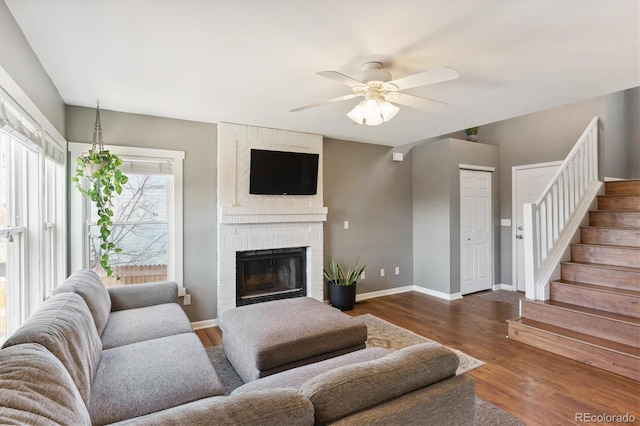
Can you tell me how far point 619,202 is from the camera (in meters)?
3.78

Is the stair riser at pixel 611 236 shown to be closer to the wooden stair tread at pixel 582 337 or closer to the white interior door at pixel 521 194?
the wooden stair tread at pixel 582 337

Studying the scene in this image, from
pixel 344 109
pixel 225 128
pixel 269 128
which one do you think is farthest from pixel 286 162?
pixel 344 109

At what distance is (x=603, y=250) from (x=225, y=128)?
4.43 m

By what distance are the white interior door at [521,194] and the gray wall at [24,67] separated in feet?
19.6

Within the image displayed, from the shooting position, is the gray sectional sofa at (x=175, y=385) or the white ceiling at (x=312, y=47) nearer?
the gray sectional sofa at (x=175, y=385)

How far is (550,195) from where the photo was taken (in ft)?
12.1

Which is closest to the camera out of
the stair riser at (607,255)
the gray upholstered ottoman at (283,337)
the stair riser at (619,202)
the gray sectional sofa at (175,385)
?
the gray sectional sofa at (175,385)

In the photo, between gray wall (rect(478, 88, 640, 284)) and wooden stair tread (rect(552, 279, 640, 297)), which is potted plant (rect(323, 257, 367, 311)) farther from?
gray wall (rect(478, 88, 640, 284))

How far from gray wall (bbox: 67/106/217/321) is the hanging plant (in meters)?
0.47

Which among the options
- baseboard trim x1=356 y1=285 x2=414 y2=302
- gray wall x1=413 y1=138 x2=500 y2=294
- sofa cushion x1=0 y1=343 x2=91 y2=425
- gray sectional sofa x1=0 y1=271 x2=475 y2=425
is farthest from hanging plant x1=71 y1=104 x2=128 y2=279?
gray wall x1=413 y1=138 x2=500 y2=294

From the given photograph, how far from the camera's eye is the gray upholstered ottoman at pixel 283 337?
214cm

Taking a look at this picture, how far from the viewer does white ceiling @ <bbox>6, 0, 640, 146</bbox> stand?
1.69 meters

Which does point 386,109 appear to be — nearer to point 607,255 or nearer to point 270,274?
point 270,274

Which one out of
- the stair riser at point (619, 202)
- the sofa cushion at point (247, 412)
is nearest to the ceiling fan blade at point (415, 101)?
the sofa cushion at point (247, 412)
